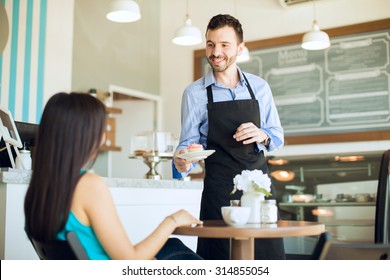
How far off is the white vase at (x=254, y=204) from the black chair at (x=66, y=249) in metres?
0.61

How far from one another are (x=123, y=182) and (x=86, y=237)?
5.31ft

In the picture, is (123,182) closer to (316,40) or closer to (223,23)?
(223,23)

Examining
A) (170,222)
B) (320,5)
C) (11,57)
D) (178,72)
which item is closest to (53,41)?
(11,57)

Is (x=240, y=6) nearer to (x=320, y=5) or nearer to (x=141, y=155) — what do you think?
(x=320, y=5)

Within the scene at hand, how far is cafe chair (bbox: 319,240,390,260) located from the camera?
135 centimetres

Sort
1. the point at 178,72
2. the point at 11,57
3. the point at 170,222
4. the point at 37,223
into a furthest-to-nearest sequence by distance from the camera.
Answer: the point at 178,72 → the point at 11,57 → the point at 170,222 → the point at 37,223

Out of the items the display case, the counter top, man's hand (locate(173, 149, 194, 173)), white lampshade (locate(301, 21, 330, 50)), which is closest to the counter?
the counter top

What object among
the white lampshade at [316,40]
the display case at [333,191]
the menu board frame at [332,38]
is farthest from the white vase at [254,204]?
the menu board frame at [332,38]

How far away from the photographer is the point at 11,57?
192 inches

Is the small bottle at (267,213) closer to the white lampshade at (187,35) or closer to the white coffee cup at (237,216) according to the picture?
the white coffee cup at (237,216)

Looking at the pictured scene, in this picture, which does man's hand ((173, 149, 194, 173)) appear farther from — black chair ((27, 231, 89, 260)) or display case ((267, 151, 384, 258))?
display case ((267, 151, 384, 258))

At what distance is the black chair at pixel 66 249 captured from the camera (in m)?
1.31

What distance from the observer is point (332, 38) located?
216 inches

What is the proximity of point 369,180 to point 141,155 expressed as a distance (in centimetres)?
192
